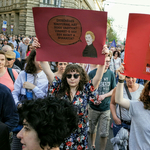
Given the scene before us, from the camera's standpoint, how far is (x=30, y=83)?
308 cm

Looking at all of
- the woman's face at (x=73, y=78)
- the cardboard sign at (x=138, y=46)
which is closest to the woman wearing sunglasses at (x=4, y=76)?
the woman's face at (x=73, y=78)

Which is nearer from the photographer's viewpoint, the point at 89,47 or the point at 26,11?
the point at 89,47

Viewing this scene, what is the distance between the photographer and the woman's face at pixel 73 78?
2.75m

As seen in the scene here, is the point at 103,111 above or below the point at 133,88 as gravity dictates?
below

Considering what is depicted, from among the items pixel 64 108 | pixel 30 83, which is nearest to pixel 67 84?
pixel 30 83

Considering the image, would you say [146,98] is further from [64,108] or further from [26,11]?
[26,11]

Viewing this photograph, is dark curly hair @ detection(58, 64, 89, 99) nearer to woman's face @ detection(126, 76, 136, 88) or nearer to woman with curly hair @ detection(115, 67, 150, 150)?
woman with curly hair @ detection(115, 67, 150, 150)

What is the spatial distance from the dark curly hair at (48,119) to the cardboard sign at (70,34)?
1.11m

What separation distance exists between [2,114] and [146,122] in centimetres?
163

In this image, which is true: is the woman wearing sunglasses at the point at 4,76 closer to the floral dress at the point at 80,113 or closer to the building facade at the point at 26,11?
the floral dress at the point at 80,113

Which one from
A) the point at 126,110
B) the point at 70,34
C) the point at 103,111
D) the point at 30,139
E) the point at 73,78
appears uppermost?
the point at 70,34

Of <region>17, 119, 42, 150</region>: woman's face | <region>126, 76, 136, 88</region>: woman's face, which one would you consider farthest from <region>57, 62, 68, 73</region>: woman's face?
<region>17, 119, 42, 150</region>: woman's face

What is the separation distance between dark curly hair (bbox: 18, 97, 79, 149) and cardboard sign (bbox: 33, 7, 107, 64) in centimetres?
111

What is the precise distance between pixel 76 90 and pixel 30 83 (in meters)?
0.80
